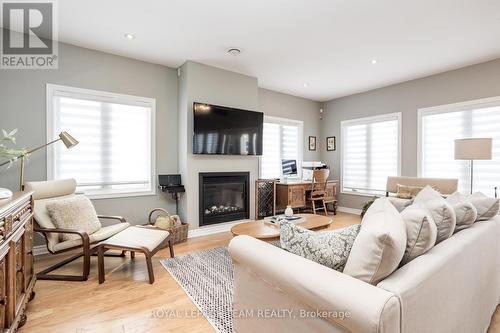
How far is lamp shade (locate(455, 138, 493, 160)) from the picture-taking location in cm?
313

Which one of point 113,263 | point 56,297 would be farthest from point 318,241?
point 113,263

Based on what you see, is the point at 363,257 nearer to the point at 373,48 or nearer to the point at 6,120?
the point at 373,48

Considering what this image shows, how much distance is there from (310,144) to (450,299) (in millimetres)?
4975

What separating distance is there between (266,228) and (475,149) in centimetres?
288

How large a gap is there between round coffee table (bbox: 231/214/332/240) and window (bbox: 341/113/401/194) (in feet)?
8.65

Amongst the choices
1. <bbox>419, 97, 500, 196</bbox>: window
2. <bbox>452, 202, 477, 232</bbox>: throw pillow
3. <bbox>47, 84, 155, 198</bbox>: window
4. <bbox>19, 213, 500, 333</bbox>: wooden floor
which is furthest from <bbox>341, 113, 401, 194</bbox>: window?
<bbox>47, 84, 155, 198</bbox>: window

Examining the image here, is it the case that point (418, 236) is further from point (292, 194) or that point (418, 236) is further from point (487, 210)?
point (292, 194)

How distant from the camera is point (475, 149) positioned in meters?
3.16

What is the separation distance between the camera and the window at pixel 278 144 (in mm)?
5145

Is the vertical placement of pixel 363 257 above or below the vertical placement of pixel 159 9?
below

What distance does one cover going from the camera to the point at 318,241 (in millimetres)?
1180

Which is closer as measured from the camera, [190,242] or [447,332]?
[447,332]

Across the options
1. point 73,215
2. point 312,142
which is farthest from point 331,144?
point 73,215

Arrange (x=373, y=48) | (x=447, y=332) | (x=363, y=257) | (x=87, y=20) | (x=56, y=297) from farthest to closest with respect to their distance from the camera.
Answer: (x=373, y=48) → (x=87, y=20) → (x=56, y=297) → (x=447, y=332) → (x=363, y=257)
